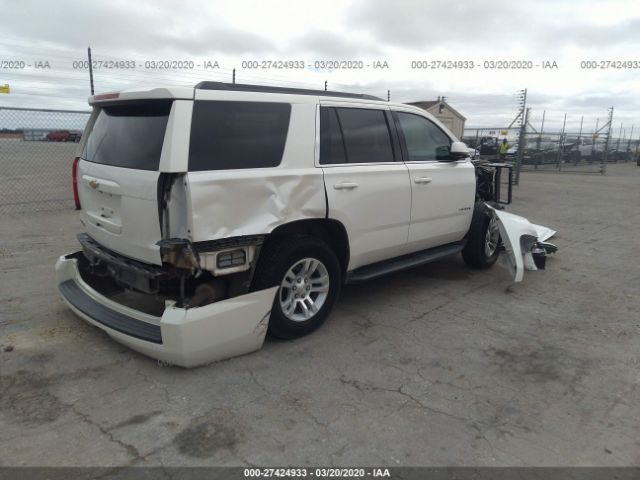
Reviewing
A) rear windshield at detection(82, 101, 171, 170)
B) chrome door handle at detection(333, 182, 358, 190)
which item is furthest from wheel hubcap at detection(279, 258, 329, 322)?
rear windshield at detection(82, 101, 171, 170)

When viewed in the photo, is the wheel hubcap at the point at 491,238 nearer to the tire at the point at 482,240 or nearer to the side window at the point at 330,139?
the tire at the point at 482,240

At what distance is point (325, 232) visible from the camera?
163 inches

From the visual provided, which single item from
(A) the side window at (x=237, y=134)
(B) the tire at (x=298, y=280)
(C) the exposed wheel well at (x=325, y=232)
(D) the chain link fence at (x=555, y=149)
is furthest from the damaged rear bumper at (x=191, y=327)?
(D) the chain link fence at (x=555, y=149)

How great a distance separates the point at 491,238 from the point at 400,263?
6.18 feet

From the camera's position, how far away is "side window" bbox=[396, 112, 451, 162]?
4.80 metres

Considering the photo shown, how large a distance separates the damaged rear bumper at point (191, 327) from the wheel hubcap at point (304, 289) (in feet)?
0.93

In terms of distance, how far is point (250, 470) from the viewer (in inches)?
98.1

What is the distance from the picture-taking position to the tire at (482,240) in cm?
574

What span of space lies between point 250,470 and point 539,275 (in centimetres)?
471

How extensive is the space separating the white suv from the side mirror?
1.81ft

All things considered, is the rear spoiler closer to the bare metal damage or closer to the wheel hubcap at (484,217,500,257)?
the bare metal damage

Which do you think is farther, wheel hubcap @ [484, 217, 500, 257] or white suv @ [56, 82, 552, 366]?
wheel hubcap @ [484, 217, 500, 257]

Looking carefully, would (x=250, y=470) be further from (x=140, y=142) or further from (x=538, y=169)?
(x=538, y=169)

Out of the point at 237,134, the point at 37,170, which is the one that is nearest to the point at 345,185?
the point at 237,134
